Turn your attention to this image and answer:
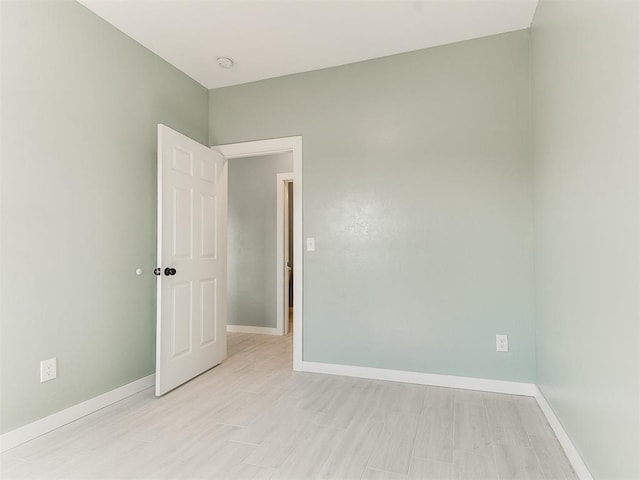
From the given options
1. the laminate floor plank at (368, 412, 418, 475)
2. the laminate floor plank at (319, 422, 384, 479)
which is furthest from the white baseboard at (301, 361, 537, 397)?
the laminate floor plank at (319, 422, 384, 479)

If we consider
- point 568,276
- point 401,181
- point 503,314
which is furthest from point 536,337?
point 401,181

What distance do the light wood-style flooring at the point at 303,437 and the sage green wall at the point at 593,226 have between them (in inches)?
13.7

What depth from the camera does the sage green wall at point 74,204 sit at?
6.24ft

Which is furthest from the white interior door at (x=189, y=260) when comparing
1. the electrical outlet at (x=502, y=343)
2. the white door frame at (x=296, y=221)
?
the electrical outlet at (x=502, y=343)

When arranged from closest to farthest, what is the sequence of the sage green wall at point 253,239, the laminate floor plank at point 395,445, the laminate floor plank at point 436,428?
the laminate floor plank at point 395,445 → the laminate floor plank at point 436,428 → the sage green wall at point 253,239

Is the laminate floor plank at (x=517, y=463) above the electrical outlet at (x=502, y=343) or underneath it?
underneath

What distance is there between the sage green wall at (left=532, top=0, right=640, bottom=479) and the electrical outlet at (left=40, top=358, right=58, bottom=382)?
8.92 feet

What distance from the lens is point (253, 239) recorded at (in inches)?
186

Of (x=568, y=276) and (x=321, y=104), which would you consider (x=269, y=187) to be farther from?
(x=568, y=276)

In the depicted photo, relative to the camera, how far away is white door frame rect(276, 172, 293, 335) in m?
4.51

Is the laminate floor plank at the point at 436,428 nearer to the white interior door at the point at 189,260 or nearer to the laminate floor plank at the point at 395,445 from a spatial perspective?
the laminate floor plank at the point at 395,445

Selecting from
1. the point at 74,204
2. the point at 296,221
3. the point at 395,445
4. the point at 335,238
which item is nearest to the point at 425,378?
the point at 395,445

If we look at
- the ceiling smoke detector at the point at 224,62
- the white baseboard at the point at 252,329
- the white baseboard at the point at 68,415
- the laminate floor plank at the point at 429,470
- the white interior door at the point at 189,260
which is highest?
the ceiling smoke detector at the point at 224,62

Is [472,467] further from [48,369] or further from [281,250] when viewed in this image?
[281,250]
